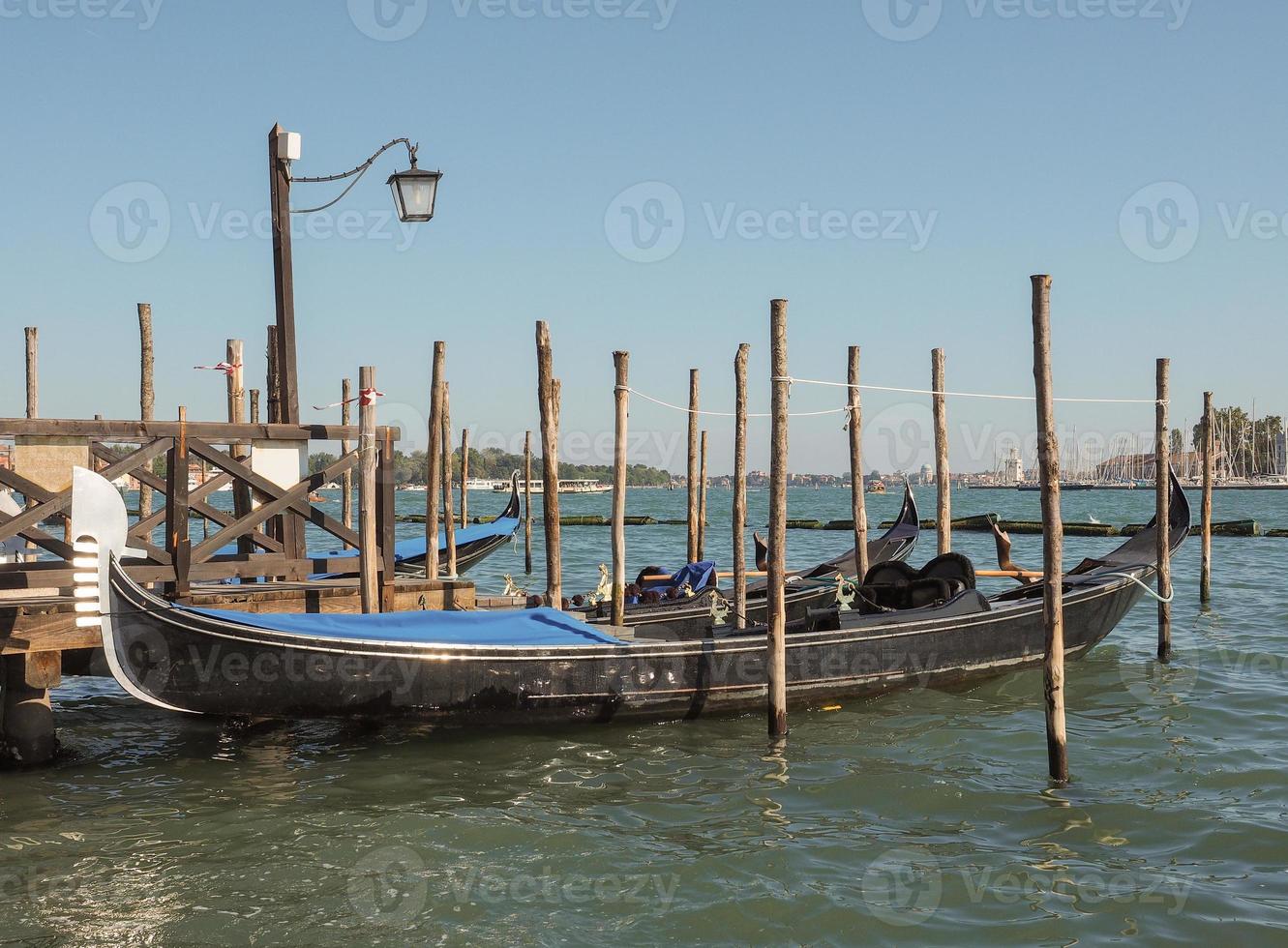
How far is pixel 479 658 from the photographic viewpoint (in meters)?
7.21

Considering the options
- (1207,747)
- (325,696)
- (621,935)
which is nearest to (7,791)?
(325,696)

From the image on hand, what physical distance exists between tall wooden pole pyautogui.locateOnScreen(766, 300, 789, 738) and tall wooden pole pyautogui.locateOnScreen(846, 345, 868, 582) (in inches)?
140

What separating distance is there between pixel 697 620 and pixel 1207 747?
4.02m

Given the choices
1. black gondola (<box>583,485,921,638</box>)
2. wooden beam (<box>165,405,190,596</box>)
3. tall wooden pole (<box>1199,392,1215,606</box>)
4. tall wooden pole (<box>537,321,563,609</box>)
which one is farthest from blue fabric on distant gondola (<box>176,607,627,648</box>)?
tall wooden pole (<box>1199,392,1215,606</box>)

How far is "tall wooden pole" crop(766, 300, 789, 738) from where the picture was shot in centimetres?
735

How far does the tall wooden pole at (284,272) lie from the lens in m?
7.98

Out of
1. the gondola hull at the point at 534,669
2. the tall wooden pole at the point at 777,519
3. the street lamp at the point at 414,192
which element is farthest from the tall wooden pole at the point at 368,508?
the tall wooden pole at the point at 777,519

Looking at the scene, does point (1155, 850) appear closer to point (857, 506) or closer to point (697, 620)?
point (697, 620)

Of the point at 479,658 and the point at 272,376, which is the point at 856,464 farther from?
the point at 272,376

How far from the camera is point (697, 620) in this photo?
9875mm

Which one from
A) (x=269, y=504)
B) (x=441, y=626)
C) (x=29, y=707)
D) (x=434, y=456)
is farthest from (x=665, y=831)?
(x=434, y=456)

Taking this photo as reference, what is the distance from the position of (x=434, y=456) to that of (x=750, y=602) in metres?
4.53

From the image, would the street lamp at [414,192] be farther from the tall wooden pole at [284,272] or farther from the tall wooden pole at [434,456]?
the tall wooden pole at [434,456]

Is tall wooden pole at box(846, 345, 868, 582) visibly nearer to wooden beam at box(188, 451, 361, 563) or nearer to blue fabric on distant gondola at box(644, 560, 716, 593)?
blue fabric on distant gondola at box(644, 560, 716, 593)
